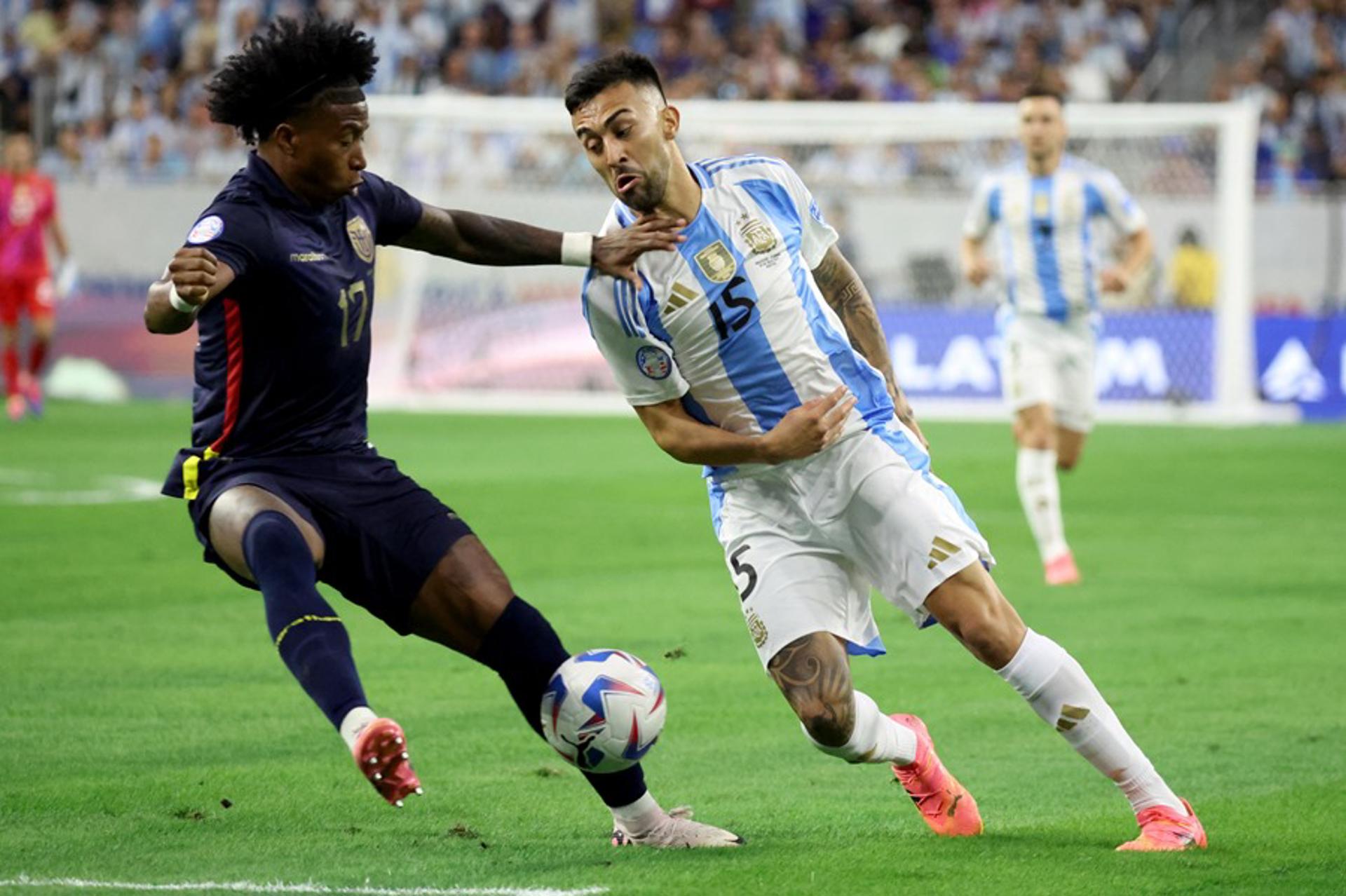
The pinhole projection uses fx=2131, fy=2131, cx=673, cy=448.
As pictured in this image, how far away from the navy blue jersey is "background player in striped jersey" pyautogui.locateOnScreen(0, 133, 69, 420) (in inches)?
666

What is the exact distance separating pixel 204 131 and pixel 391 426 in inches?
254

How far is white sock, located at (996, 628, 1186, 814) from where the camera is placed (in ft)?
18.6

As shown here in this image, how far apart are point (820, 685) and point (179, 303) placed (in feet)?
6.43

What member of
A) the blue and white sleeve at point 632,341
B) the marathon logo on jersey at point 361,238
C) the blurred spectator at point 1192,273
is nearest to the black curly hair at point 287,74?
the marathon logo on jersey at point 361,238

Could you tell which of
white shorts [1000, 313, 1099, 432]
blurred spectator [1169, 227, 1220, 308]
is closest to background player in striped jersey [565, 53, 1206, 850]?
white shorts [1000, 313, 1099, 432]

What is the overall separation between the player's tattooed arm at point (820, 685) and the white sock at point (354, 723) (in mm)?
1305

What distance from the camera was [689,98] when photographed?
27953 millimetres

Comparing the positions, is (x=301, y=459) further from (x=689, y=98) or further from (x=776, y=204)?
(x=689, y=98)

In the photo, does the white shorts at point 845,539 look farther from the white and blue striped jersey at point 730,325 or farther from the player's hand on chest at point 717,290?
the player's hand on chest at point 717,290

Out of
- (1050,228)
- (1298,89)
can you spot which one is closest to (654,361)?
(1050,228)

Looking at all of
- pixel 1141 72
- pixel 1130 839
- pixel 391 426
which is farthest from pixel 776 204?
pixel 1141 72

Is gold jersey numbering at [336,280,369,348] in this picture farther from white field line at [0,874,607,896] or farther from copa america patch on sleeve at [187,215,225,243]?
white field line at [0,874,607,896]

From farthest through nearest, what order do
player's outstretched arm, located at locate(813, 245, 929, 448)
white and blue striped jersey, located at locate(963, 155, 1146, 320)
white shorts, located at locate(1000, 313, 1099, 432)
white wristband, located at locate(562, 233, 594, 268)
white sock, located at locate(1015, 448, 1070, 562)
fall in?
white and blue striped jersey, located at locate(963, 155, 1146, 320)
white shorts, located at locate(1000, 313, 1099, 432)
white sock, located at locate(1015, 448, 1070, 562)
player's outstretched arm, located at locate(813, 245, 929, 448)
white wristband, located at locate(562, 233, 594, 268)

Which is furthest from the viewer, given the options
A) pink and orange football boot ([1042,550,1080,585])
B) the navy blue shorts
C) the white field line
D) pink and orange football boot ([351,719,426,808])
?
pink and orange football boot ([1042,550,1080,585])
